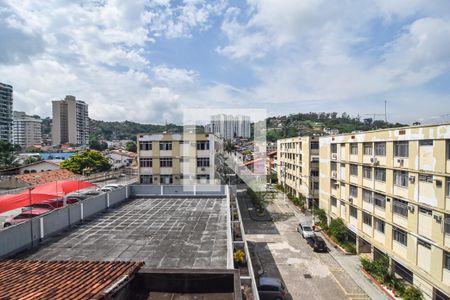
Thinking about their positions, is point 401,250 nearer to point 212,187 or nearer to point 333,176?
point 333,176

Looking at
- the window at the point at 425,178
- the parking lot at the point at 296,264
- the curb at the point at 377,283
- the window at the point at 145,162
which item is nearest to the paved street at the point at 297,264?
the parking lot at the point at 296,264

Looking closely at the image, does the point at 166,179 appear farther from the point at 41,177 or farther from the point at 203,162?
the point at 41,177

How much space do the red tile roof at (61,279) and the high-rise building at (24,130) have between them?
147826 mm

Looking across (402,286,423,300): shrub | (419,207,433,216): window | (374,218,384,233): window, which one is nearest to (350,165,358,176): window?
(374,218,384,233): window

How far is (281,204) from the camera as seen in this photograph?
3625cm

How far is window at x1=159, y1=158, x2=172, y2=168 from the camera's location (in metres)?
29.7

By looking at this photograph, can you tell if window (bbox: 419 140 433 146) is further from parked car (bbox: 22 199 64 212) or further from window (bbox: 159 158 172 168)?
parked car (bbox: 22 199 64 212)

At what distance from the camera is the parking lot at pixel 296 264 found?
15.4 m

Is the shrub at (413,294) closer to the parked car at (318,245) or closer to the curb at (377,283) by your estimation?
the curb at (377,283)

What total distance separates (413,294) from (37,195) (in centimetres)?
2240

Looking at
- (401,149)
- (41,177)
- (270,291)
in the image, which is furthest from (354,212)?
(41,177)

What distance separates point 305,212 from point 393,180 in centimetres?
1661

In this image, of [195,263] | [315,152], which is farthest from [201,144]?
[195,263]

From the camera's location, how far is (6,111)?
9481cm
